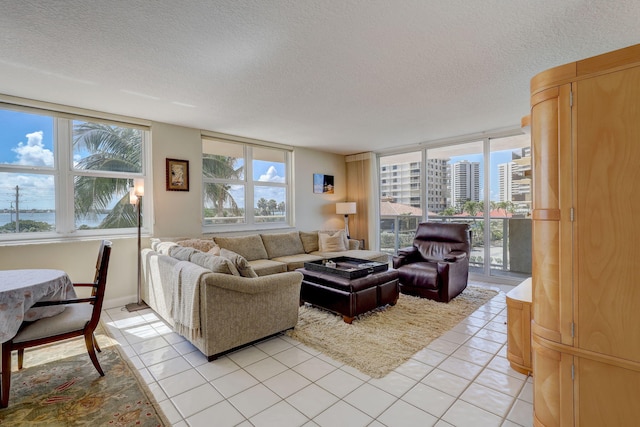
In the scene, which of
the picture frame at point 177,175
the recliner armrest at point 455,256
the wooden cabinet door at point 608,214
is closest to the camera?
the wooden cabinet door at point 608,214

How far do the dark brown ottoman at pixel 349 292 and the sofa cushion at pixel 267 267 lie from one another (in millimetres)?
772

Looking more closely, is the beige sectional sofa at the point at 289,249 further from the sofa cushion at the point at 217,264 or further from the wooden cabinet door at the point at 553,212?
the wooden cabinet door at the point at 553,212

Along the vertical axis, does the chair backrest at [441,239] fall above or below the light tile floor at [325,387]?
above

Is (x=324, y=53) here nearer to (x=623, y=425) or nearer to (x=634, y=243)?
(x=634, y=243)

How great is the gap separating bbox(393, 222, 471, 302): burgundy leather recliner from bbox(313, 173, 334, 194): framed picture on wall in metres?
2.31

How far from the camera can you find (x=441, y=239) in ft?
15.0

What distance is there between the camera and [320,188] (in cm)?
634

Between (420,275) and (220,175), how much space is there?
11.6 ft

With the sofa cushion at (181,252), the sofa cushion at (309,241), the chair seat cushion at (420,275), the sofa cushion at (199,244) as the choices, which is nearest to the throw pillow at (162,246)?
Answer: the sofa cushion at (181,252)

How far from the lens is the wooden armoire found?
4.02 feet

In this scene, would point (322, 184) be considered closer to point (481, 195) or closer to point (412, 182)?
point (412, 182)

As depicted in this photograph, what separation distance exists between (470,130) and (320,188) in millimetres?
2982

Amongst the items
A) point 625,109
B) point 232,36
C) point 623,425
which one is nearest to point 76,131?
point 232,36

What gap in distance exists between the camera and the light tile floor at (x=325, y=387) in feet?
5.77
